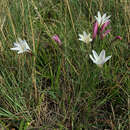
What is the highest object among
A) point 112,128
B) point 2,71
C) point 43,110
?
point 2,71

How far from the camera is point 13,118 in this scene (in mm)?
1389

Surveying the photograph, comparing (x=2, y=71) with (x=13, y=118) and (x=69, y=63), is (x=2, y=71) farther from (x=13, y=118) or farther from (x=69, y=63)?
(x=69, y=63)

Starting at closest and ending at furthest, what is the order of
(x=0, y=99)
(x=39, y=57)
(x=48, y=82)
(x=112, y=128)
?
(x=112, y=128) → (x=0, y=99) → (x=48, y=82) → (x=39, y=57)

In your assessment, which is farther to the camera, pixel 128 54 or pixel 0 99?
pixel 128 54

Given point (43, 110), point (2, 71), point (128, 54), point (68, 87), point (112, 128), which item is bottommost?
point (112, 128)

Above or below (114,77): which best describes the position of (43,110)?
below

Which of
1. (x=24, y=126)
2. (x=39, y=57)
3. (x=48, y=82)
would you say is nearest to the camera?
(x=24, y=126)

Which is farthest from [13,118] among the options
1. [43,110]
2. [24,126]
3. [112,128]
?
[112,128]

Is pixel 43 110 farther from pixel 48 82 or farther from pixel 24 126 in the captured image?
pixel 48 82

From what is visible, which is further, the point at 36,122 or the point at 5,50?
the point at 5,50

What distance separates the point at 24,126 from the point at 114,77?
632mm

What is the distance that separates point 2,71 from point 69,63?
1.51ft

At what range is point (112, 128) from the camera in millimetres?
1223

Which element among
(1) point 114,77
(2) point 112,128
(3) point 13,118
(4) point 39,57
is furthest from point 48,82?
(2) point 112,128
